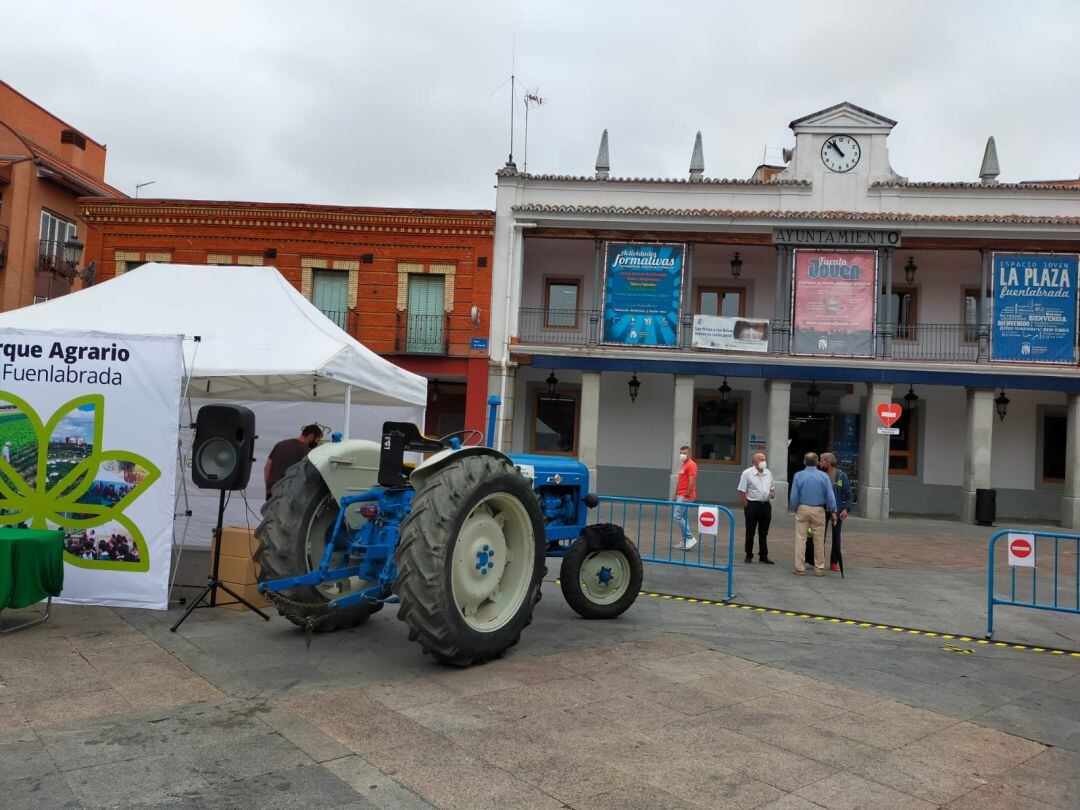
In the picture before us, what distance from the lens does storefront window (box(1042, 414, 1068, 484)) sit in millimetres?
20719

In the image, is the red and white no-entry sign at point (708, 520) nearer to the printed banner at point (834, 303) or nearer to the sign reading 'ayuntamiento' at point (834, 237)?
the printed banner at point (834, 303)

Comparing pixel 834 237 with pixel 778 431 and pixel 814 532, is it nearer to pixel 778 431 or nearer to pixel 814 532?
pixel 778 431

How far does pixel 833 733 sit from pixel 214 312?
7.06 m

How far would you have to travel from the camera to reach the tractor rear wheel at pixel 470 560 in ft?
14.9

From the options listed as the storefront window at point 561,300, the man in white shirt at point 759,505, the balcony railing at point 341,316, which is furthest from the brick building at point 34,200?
the man in white shirt at point 759,505

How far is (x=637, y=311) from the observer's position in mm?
19812

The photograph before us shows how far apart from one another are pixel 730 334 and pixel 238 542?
15.4 meters

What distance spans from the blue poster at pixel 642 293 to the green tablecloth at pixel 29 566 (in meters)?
15.4

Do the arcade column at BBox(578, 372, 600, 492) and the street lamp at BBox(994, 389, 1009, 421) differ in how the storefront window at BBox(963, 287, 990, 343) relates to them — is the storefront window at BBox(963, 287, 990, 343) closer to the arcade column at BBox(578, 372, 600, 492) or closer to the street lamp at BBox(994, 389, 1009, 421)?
the street lamp at BBox(994, 389, 1009, 421)

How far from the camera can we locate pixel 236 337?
25.0ft

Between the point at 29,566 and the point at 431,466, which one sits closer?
the point at 431,466

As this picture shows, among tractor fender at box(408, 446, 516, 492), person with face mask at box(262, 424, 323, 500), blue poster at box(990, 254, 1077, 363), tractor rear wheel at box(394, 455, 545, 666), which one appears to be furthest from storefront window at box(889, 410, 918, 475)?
tractor fender at box(408, 446, 516, 492)

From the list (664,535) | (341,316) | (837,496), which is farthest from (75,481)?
(341,316)

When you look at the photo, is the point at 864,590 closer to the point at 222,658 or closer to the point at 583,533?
the point at 583,533
